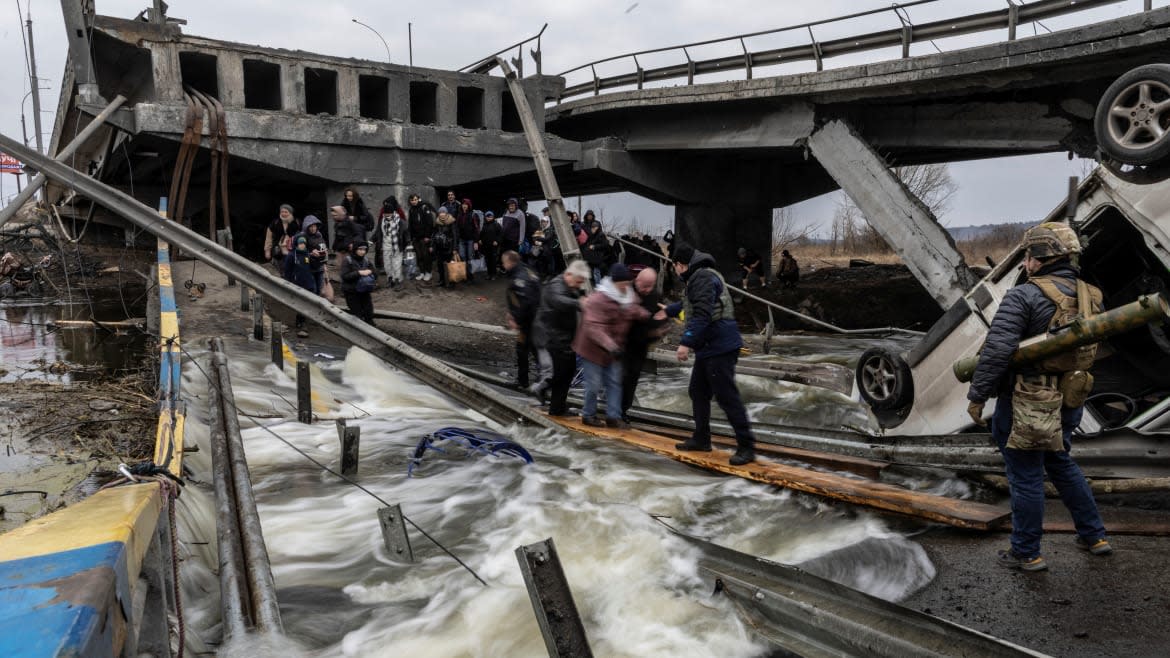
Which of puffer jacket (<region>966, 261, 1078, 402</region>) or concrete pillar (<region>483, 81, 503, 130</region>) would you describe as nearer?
puffer jacket (<region>966, 261, 1078, 402</region>)

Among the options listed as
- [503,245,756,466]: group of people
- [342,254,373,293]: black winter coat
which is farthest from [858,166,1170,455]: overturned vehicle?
[342,254,373,293]: black winter coat

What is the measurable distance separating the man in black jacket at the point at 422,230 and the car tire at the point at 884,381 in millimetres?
11423

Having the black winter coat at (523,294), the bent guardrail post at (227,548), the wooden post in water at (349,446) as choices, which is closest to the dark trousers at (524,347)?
the black winter coat at (523,294)

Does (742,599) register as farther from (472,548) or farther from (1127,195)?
(1127,195)

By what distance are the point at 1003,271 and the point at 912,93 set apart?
9.74 metres

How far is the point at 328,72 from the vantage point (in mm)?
19453

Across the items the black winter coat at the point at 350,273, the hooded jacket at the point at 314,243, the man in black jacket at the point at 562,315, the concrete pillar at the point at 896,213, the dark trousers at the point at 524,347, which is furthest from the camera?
the concrete pillar at the point at 896,213

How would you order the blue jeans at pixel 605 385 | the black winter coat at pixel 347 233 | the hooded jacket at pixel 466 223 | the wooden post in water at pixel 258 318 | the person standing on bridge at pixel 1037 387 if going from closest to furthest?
1. the person standing on bridge at pixel 1037 387
2. the blue jeans at pixel 605 385
3. the wooden post in water at pixel 258 318
4. the black winter coat at pixel 347 233
5. the hooded jacket at pixel 466 223

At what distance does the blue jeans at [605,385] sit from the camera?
8.90 metres

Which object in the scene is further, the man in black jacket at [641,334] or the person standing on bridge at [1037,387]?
the man in black jacket at [641,334]

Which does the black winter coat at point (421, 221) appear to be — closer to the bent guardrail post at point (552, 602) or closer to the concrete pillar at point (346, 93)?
the concrete pillar at point (346, 93)

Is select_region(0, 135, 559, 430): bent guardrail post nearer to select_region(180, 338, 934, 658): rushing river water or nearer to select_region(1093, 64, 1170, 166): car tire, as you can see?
select_region(180, 338, 934, 658): rushing river water

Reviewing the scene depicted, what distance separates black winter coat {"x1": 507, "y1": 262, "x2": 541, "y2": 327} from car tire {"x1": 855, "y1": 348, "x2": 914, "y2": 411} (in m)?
4.00

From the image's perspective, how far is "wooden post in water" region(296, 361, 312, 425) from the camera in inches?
337
